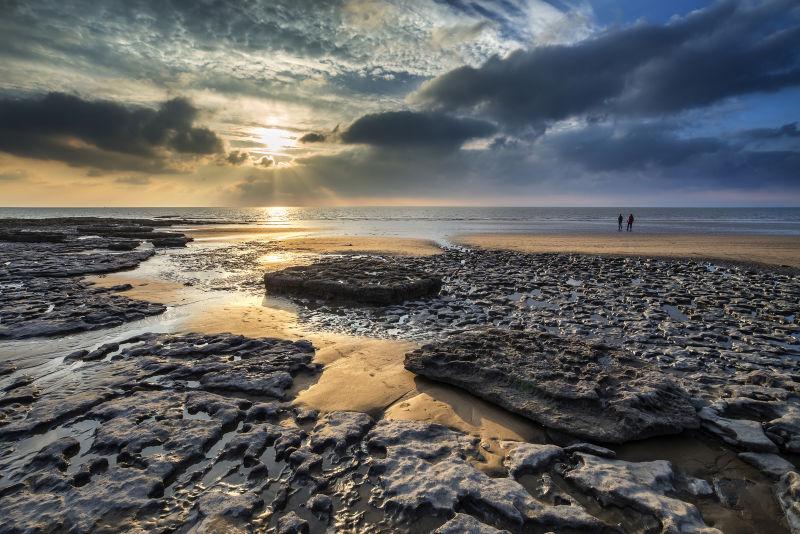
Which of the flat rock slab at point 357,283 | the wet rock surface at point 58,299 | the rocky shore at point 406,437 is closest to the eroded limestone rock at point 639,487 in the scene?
the rocky shore at point 406,437

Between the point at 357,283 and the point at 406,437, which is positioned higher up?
the point at 357,283

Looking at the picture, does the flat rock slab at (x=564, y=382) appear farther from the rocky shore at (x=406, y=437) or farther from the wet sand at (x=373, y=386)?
the wet sand at (x=373, y=386)

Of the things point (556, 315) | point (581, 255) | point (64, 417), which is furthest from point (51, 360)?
point (581, 255)

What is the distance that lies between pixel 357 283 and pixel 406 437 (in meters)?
8.10

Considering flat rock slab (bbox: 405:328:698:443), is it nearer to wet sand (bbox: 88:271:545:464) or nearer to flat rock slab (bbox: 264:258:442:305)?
wet sand (bbox: 88:271:545:464)

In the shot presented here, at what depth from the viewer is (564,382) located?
5.81 m

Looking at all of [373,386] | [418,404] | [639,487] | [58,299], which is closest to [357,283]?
[373,386]

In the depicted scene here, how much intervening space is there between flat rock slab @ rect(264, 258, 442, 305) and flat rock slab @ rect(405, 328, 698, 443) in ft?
16.1

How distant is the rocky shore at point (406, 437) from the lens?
3.69 meters

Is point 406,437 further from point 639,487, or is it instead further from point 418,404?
point 639,487

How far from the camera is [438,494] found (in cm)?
392

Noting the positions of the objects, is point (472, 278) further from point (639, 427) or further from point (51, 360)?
point (51, 360)

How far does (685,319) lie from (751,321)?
5.07 feet

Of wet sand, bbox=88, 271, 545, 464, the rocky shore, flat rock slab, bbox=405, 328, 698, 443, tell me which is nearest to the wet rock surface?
the rocky shore
